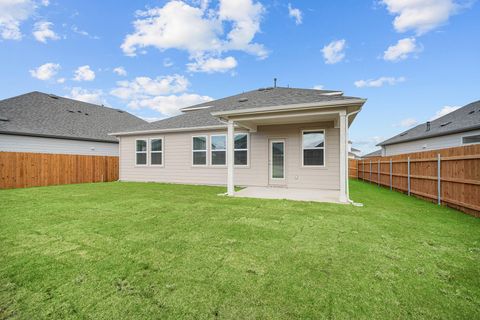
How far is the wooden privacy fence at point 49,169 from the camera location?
10109mm

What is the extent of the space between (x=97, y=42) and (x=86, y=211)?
42.6 feet

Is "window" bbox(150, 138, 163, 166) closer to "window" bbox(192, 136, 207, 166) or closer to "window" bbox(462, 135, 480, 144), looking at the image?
"window" bbox(192, 136, 207, 166)

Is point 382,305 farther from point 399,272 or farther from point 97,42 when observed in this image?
point 97,42

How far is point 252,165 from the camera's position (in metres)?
10.0

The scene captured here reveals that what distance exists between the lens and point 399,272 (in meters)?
2.54

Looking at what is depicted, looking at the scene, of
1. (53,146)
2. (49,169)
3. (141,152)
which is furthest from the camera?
(53,146)

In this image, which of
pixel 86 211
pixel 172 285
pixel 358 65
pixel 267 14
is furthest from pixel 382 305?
pixel 358 65

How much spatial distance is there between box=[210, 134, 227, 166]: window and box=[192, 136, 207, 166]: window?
371 millimetres

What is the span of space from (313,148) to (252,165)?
265 centimetres

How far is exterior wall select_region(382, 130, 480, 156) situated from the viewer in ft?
37.6

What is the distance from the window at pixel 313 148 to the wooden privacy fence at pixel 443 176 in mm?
3055

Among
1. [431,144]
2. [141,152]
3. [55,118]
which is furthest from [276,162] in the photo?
[55,118]

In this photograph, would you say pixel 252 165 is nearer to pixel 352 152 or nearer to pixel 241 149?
pixel 241 149

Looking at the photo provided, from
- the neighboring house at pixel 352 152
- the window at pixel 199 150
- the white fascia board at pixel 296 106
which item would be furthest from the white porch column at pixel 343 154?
the neighboring house at pixel 352 152
